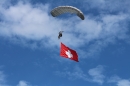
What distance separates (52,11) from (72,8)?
4.13 meters

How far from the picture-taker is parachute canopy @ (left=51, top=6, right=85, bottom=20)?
3669 inches

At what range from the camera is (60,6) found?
306 feet

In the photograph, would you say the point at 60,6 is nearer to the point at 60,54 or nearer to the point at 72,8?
the point at 72,8

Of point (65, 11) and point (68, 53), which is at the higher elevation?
point (65, 11)

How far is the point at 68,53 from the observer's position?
93.8m

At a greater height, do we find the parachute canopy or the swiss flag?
the parachute canopy

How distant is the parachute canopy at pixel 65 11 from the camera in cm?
9319

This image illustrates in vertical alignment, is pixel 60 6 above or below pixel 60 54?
above

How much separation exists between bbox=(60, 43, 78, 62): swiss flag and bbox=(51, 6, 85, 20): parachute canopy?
5714mm

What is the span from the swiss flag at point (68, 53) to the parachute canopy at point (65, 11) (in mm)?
5714

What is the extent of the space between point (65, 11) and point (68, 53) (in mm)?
7425

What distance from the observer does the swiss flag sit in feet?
306

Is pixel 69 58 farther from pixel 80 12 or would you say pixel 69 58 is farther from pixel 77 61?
pixel 80 12

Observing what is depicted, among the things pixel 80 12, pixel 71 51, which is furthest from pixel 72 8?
pixel 71 51
